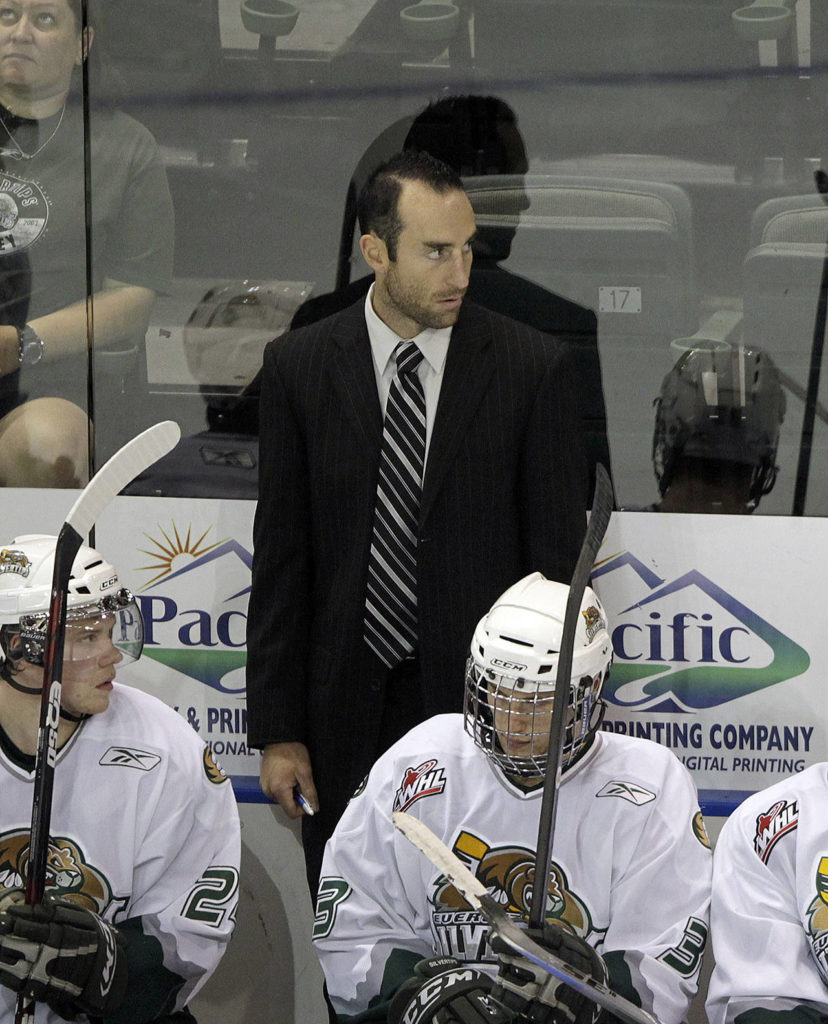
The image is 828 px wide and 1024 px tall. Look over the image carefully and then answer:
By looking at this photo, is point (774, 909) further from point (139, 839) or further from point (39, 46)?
point (39, 46)

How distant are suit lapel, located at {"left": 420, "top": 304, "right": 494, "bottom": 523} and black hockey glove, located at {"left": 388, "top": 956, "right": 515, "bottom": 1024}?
0.99 m

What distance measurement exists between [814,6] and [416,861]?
1925 mm

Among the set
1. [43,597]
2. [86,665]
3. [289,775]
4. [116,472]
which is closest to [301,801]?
[289,775]

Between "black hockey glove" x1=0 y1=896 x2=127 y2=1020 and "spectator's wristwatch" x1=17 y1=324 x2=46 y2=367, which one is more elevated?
"spectator's wristwatch" x1=17 y1=324 x2=46 y2=367

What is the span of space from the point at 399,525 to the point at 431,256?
542mm

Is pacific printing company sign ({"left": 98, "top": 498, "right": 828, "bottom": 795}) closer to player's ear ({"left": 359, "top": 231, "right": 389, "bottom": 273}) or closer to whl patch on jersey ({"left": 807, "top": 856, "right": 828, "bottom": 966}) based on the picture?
player's ear ({"left": 359, "top": 231, "right": 389, "bottom": 273})

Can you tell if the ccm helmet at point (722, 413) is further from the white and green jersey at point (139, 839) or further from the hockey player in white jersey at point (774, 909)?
the white and green jersey at point (139, 839)

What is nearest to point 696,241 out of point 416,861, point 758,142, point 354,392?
point 758,142

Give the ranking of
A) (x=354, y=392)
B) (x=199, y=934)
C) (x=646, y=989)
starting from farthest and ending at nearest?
(x=354, y=392) < (x=199, y=934) < (x=646, y=989)

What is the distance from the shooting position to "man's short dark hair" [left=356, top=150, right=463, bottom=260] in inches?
134

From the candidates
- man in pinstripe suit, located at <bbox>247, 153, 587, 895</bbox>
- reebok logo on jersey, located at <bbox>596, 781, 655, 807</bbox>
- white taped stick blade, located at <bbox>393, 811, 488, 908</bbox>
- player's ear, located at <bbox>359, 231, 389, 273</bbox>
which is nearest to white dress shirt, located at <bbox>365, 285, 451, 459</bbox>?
man in pinstripe suit, located at <bbox>247, 153, 587, 895</bbox>

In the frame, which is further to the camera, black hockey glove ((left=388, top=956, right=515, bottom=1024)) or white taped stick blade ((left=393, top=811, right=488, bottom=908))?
black hockey glove ((left=388, top=956, right=515, bottom=1024))

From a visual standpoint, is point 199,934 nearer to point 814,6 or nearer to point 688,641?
point 688,641

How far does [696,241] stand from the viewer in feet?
11.8
